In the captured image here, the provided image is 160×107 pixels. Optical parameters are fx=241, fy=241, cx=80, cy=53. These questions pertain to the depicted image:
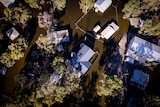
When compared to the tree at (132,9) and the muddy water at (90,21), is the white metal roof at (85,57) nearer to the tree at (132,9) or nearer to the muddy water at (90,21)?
the muddy water at (90,21)

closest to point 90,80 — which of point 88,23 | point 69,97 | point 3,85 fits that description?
point 69,97

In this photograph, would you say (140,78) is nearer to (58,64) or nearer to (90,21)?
(90,21)

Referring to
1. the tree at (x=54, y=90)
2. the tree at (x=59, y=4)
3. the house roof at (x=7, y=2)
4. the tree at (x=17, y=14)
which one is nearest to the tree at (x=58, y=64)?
the tree at (x=54, y=90)

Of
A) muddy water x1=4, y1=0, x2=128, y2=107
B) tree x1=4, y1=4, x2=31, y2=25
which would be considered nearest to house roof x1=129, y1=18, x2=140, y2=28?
muddy water x1=4, y1=0, x2=128, y2=107

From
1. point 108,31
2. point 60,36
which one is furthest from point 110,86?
point 60,36

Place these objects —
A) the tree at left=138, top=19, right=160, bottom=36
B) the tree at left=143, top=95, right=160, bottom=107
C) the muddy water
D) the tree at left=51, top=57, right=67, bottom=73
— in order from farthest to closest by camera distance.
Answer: the muddy water, the tree at left=138, top=19, right=160, bottom=36, the tree at left=51, top=57, right=67, bottom=73, the tree at left=143, top=95, right=160, bottom=107

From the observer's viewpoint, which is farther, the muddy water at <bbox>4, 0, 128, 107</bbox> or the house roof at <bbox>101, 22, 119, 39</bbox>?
the house roof at <bbox>101, 22, 119, 39</bbox>

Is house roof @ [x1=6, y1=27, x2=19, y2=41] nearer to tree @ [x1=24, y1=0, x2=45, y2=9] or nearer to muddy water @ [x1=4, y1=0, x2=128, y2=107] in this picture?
muddy water @ [x1=4, y1=0, x2=128, y2=107]
